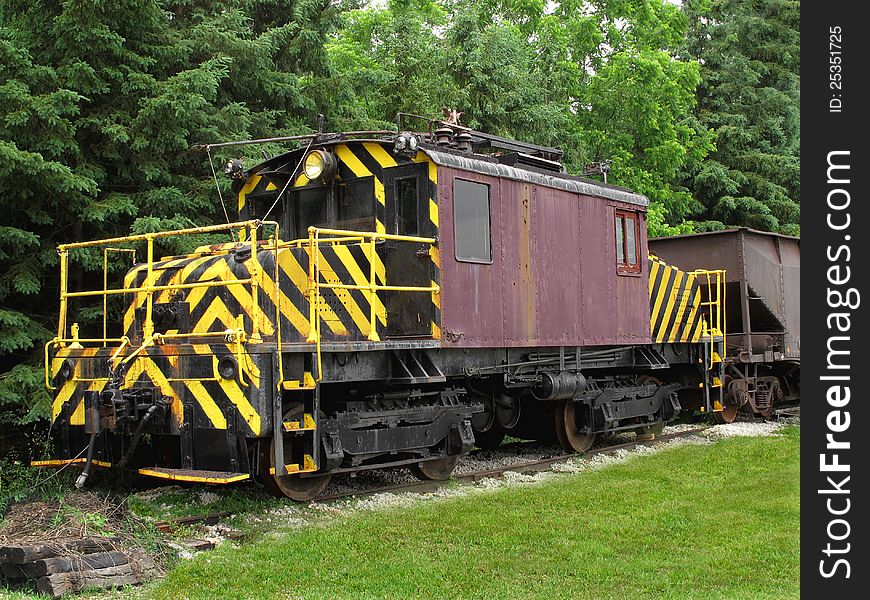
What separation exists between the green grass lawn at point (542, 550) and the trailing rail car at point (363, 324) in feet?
3.29

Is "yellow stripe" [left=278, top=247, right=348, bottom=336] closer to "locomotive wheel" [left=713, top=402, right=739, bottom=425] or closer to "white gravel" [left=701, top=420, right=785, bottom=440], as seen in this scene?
"white gravel" [left=701, top=420, right=785, bottom=440]

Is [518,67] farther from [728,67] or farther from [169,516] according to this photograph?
[169,516]

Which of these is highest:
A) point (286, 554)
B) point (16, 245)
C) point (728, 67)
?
point (728, 67)

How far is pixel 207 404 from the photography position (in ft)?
27.9

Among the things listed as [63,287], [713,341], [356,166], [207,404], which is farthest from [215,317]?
[713,341]

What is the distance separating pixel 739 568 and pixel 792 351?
1153 cm

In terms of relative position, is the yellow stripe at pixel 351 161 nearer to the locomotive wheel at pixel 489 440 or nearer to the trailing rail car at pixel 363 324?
the trailing rail car at pixel 363 324

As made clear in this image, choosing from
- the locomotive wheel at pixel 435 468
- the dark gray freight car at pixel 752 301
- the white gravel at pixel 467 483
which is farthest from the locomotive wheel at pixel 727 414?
the locomotive wheel at pixel 435 468

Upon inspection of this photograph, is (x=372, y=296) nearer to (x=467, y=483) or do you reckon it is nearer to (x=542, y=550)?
(x=467, y=483)

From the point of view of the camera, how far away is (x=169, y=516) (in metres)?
8.79

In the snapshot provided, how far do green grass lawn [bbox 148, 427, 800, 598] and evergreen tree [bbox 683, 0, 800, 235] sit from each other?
20.2 meters

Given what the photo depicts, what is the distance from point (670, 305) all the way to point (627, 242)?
1983mm

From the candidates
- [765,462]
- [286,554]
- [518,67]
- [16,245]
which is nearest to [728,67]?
[518,67]

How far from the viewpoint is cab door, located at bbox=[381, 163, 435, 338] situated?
10.1 meters
